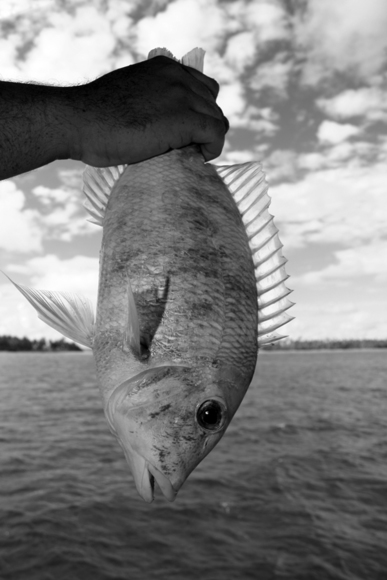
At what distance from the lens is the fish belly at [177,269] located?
1881 mm

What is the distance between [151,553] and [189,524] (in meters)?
2.18

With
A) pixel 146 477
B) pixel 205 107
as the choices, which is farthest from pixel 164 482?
pixel 205 107

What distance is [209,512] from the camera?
1486 centimetres

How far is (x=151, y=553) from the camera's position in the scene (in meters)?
12.0

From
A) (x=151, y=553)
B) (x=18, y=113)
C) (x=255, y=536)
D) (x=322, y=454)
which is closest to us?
(x=18, y=113)

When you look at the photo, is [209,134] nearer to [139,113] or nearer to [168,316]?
[139,113]

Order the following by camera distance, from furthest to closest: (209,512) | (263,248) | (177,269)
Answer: (209,512)
(263,248)
(177,269)

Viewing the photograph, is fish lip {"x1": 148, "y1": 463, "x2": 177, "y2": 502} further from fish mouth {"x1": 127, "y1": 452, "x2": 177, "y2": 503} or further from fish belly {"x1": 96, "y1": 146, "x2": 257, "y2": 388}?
fish belly {"x1": 96, "y1": 146, "x2": 257, "y2": 388}

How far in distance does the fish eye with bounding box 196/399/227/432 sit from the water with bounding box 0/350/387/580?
11.0 meters

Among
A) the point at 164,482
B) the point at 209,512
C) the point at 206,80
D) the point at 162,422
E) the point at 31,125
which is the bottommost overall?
the point at 209,512

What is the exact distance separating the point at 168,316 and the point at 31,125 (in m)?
0.91

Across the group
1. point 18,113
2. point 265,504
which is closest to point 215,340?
point 18,113

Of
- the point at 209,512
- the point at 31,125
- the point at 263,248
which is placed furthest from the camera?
the point at 209,512

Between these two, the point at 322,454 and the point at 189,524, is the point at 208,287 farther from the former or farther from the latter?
the point at 322,454
